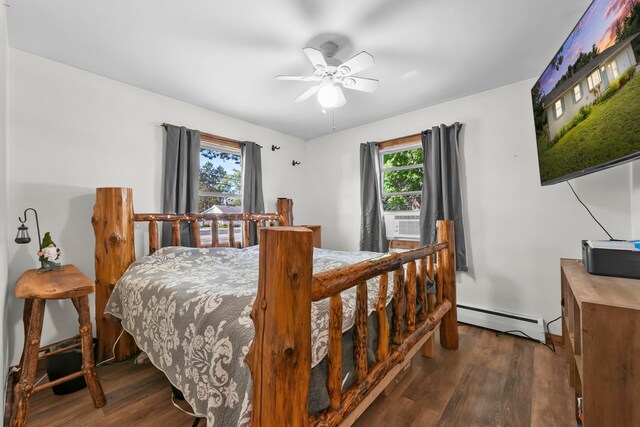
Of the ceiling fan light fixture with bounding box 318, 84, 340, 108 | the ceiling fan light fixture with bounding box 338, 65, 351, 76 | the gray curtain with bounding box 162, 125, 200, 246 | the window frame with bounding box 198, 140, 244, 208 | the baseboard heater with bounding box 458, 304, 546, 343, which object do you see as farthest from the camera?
the window frame with bounding box 198, 140, 244, 208

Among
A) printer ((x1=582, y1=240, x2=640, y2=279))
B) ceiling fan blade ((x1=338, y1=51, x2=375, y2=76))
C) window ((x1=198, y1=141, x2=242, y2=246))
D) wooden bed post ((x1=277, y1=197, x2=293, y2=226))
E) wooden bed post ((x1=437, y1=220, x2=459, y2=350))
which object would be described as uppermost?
ceiling fan blade ((x1=338, y1=51, x2=375, y2=76))

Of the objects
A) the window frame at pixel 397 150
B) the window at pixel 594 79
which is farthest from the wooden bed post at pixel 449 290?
the window at pixel 594 79

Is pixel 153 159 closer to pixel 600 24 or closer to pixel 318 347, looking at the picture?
pixel 318 347

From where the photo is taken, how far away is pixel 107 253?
2.02m

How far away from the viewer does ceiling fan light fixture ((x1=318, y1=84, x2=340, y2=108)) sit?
198 cm

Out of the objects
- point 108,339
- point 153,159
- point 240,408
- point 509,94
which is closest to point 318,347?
point 240,408

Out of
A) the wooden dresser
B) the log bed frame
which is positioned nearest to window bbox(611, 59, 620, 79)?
the wooden dresser

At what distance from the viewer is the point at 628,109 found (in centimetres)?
101

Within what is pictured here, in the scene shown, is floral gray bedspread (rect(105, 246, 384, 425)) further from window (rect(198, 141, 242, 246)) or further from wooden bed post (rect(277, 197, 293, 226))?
wooden bed post (rect(277, 197, 293, 226))

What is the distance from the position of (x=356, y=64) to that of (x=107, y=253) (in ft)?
7.67

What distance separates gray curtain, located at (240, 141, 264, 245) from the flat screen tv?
2880 millimetres

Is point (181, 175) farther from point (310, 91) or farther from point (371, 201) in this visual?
point (371, 201)

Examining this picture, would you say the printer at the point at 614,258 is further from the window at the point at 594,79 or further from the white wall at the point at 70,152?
the white wall at the point at 70,152

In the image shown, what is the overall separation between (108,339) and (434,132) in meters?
3.59
